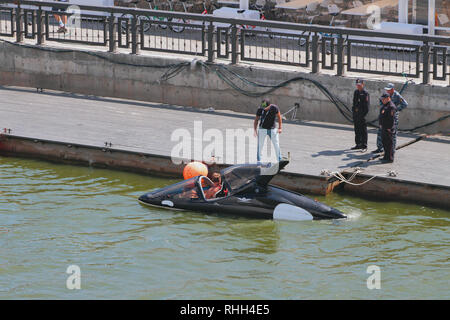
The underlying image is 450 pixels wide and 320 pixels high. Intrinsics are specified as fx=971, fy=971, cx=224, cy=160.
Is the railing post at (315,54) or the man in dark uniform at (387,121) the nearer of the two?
the man in dark uniform at (387,121)

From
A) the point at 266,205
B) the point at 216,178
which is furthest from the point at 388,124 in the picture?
the point at 216,178

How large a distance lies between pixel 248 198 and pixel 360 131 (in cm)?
404

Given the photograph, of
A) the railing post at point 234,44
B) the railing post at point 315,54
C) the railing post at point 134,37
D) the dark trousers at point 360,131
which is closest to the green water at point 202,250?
the dark trousers at point 360,131

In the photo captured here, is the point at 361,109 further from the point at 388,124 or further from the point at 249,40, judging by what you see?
the point at 249,40

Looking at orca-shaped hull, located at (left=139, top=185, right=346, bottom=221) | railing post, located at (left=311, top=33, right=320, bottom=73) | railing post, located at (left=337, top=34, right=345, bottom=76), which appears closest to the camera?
orca-shaped hull, located at (left=139, top=185, right=346, bottom=221)

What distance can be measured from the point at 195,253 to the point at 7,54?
1378 centimetres

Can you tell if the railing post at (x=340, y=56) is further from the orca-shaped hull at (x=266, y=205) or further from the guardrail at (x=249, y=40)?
the orca-shaped hull at (x=266, y=205)

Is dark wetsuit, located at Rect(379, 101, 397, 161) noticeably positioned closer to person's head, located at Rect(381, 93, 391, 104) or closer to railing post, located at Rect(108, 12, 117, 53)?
person's head, located at Rect(381, 93, 391, 104)

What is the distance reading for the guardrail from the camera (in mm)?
23391

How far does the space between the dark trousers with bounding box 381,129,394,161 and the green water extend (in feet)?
4.83

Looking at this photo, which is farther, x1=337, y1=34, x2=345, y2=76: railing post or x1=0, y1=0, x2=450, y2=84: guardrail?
→ x1=337, y1=34, x2=345, y2=76: railing post

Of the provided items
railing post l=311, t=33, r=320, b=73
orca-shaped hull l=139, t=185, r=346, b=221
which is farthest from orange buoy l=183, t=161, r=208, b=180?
railing post l=311, t=33, r=320, b=73

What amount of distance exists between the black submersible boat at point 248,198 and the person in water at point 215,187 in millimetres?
60

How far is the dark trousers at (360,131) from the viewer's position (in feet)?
69.2
